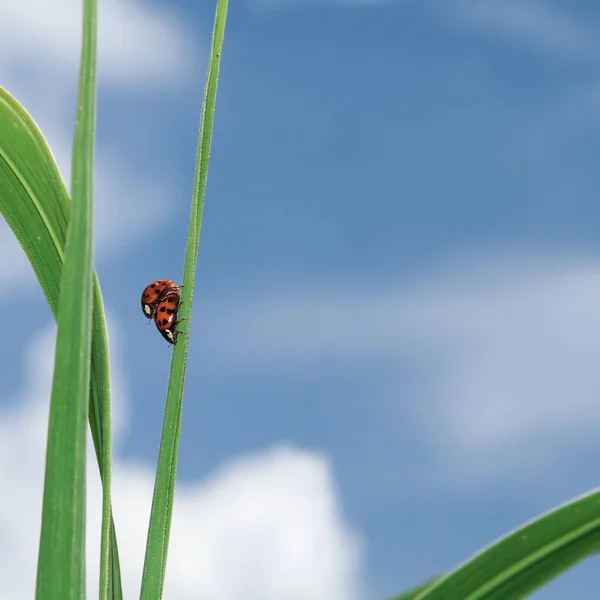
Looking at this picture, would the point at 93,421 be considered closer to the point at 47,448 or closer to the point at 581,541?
the point at 47,448

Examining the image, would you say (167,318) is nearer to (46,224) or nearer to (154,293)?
(154,293)

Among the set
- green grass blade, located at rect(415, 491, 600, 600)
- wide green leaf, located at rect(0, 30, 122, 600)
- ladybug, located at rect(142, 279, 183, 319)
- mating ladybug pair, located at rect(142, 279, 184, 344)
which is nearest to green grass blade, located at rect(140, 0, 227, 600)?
wide green leaf, located at rect(0, 30, 122, 600)

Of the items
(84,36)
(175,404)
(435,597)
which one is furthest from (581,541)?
(84,36)

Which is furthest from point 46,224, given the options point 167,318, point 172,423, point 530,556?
point 530,556

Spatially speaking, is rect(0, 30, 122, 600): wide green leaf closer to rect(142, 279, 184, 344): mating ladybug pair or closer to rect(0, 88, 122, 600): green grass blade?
rect(0, 88, 122, 600): green grass blade

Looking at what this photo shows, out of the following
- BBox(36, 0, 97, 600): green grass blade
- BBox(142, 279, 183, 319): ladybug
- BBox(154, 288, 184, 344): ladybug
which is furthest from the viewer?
BBox(142, 279, 183, 319): ladybug

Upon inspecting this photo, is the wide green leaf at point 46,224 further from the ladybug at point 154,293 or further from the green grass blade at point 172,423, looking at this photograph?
the ladybug at point 154,293
